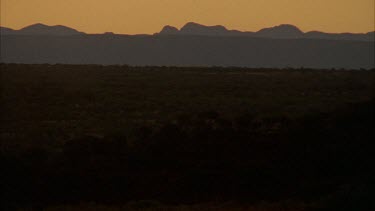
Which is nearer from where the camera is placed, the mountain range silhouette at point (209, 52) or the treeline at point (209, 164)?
the treeline at point (209, 164)

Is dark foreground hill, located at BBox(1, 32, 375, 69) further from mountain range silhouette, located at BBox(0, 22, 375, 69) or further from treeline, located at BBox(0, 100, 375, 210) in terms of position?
treeline, located at BBox(0, 100, 375, 210)

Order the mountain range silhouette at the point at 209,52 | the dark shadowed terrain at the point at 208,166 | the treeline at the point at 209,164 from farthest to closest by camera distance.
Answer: the mountain range silhouette at the point at 209,52, the treeline at the point at 209,164, the dark shadowed terrain at the point at 208,166

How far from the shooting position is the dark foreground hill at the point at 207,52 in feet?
569

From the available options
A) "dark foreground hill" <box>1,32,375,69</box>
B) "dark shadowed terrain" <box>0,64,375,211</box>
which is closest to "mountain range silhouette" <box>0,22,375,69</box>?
"dark foreground hill" <box>1,32,375,69</box>

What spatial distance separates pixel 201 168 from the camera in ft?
69.5

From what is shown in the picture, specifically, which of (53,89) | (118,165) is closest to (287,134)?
(118,165)

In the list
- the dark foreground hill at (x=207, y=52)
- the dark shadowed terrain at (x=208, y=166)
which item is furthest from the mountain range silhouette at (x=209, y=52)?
the dark shadowed terrain at (x=208, y=166)

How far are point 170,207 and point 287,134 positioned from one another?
6.57 m

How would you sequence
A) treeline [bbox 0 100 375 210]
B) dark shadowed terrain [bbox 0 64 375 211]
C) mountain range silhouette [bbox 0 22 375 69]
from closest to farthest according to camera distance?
dark shadowed terrain [bbox 0 64 375 211]
treeline [bbox 0 100 375 210]
mountain range silhouette [bbox 0 22 375 69]

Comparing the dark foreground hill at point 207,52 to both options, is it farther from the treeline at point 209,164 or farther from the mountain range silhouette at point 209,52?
the treeline at point 209,164

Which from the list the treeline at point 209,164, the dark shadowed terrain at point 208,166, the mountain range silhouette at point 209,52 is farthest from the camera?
the mountain range silhouette at point 209,52

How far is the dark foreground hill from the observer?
173500 millimetres

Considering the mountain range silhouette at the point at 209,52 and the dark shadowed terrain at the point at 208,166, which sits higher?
the dark shadowed terrain at the point at 208,166

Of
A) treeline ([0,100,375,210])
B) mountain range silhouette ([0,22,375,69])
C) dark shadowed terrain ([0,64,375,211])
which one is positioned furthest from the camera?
mountain range silhouette ([0,22,375,69])
